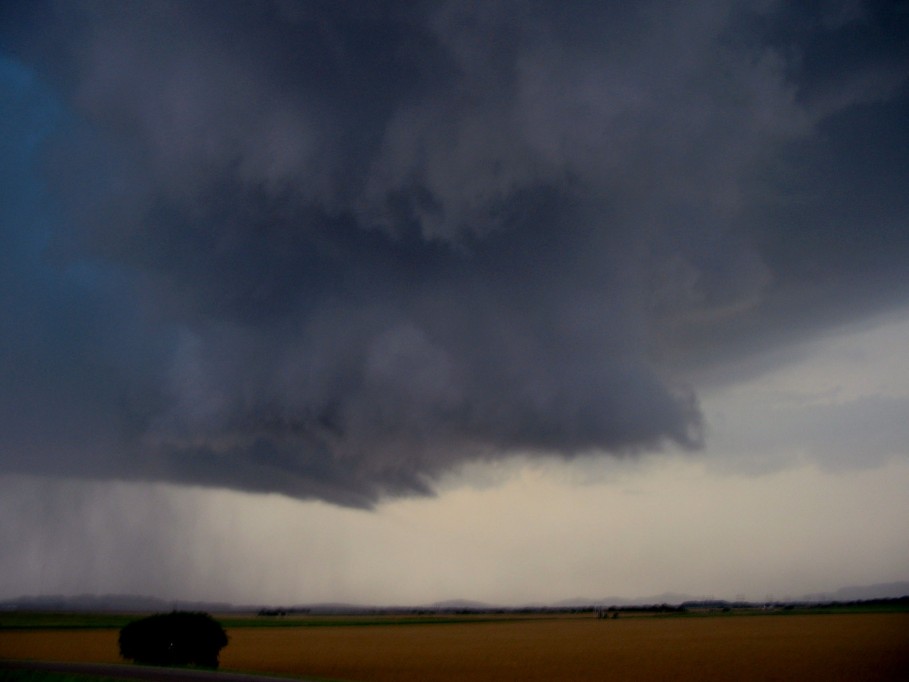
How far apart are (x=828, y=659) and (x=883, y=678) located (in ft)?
49.0

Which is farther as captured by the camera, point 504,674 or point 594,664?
point 594,664

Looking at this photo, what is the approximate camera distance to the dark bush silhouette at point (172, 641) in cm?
4775

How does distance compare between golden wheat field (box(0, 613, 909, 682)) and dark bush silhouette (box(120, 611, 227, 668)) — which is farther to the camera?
golden wheat field (box(0, 613, 909, 682))

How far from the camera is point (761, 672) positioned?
48625mm

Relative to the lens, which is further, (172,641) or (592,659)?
(592,659)

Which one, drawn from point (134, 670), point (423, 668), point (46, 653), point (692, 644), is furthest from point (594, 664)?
point (46, 653)

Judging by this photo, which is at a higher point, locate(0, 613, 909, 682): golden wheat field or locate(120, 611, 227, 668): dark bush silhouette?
locate(120, 611, 227, 668): dark bush silhouette

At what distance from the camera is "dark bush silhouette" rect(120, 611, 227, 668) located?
47750 mm

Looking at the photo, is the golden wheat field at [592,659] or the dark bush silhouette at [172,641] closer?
the dark bush silhouette at [172,641]

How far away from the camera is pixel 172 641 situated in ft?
157

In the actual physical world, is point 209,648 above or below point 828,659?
above

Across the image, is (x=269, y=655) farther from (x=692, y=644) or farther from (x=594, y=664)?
(x=692, y=644)

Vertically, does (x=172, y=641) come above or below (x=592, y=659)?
above

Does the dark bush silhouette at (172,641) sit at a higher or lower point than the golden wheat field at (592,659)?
higher
